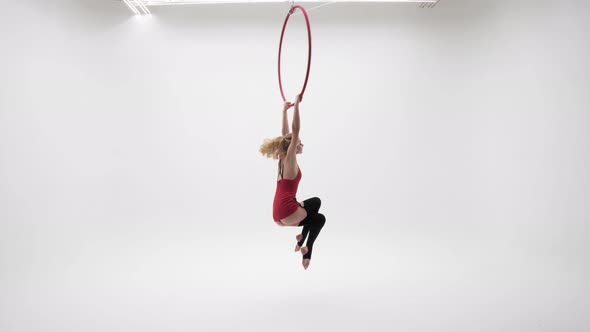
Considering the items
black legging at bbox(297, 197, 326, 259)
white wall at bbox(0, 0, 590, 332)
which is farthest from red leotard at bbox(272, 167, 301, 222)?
white wall at bbox(0, 0, 590, 332)

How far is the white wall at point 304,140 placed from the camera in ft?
15.3

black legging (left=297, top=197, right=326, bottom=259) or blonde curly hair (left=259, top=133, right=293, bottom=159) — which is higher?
blonde curly hair (left=259, top=133, right=293, bottom=159)

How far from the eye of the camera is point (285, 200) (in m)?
3.33

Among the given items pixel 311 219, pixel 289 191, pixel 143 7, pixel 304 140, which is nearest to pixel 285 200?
pixel 289 191

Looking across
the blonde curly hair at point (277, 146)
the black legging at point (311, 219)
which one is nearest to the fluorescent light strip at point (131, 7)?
the blonde curly hair at point (277, 146)

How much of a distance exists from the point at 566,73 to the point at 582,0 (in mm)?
794

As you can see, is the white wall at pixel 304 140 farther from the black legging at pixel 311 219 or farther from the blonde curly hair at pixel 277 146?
the blonde curly hair at pixel 277 146

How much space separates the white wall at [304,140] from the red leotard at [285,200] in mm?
1157

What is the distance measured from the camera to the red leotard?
10.9 ft

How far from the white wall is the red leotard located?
3.80 ft

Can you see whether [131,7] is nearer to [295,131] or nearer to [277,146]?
[277,146]

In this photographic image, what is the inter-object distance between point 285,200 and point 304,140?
269cm

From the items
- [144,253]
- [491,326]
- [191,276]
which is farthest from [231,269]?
[491,326]

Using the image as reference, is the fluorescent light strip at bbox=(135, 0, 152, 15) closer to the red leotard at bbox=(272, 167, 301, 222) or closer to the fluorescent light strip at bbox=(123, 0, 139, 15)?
the fluorescent light strip at bbox=(123, 0, 139, 15)
